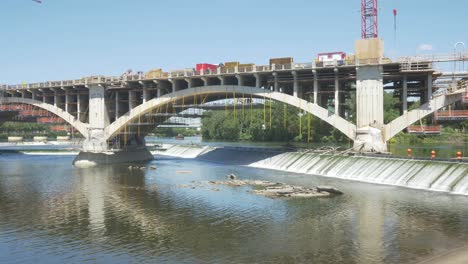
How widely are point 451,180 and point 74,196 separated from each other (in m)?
40.3

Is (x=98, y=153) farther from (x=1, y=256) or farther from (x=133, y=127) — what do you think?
(x=1, y=256)

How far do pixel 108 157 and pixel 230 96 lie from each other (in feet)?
89.4

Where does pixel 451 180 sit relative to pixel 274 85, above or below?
below

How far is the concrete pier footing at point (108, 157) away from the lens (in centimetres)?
8950

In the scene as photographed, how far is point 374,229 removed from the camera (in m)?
34.8

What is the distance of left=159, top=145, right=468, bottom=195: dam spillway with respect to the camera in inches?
1914

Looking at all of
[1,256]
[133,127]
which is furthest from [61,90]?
[1,256]

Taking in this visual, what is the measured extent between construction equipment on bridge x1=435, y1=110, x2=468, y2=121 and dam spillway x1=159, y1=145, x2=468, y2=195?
351 inches

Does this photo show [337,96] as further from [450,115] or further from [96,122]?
[96,122]

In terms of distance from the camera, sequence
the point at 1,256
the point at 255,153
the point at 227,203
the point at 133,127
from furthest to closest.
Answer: the point at 133,127
the point at 255,153
the point at 227,203
the point at 1,256

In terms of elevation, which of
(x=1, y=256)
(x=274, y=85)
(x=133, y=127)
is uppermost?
(x=274, y=85)

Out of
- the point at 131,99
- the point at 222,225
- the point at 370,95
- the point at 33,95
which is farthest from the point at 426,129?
the point at 33,95

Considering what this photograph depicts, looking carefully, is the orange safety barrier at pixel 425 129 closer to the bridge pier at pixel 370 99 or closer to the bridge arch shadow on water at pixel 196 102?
the bridge arch shadow on water at pixel 196 102

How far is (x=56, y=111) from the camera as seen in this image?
10119cm
